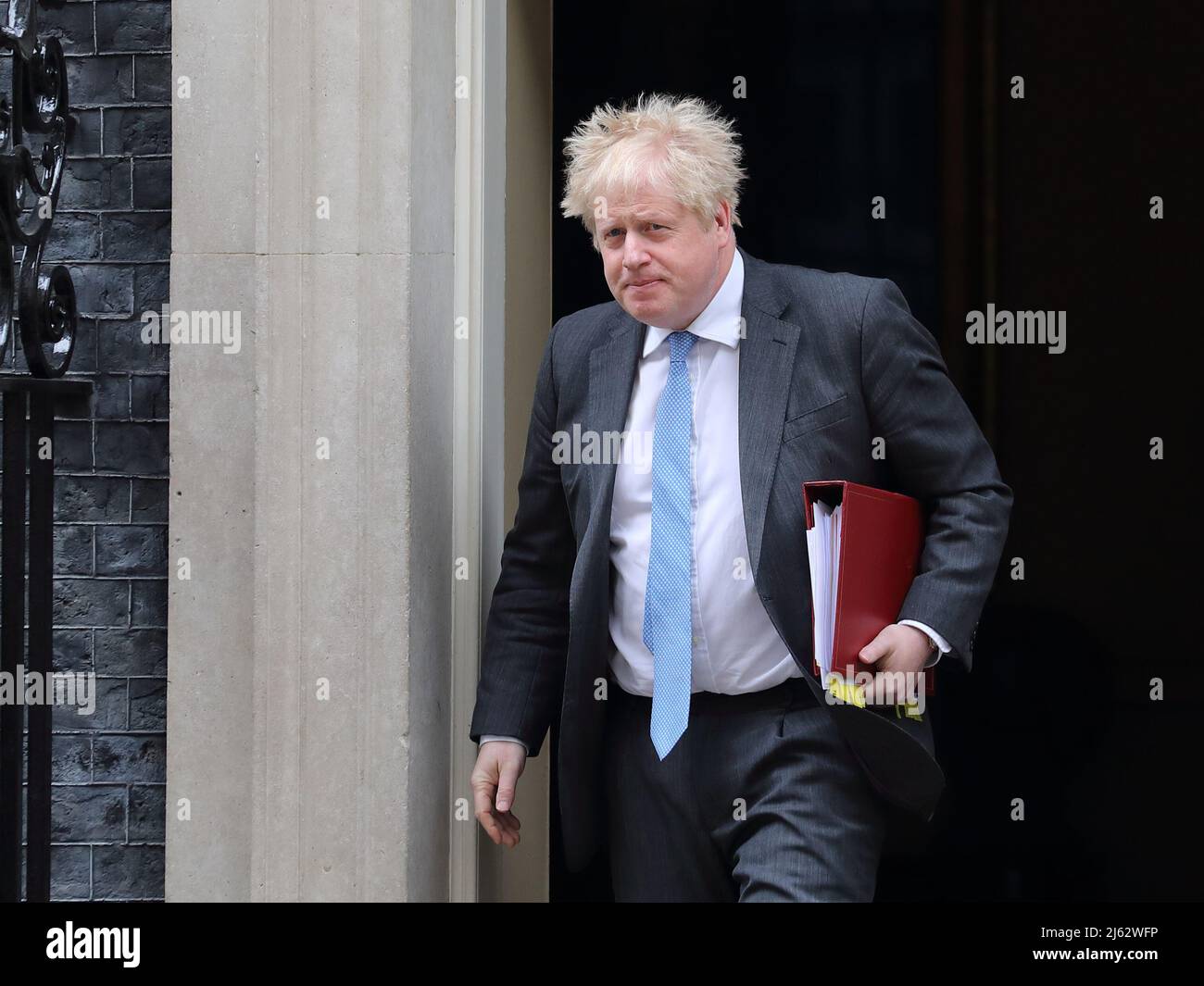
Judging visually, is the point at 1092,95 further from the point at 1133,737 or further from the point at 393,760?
the point at 393,760

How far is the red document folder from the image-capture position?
320cm

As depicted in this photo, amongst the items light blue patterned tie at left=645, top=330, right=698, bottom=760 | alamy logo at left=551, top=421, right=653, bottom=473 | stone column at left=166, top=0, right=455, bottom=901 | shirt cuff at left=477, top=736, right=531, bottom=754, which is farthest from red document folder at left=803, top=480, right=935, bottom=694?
stone column at left=166, top=0, right=455, bottom=901

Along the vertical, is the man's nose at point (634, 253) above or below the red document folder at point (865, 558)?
above

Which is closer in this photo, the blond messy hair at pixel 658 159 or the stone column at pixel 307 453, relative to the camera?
the blond messy hair at pixel 658 159

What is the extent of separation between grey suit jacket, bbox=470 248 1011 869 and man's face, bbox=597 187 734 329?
0.18 meters

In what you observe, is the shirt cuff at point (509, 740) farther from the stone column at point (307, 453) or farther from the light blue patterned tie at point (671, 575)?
the light blue patterned tie at point (671, 575)

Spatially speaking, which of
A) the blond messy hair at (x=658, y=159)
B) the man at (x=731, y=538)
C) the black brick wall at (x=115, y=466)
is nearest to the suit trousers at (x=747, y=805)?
the man at (x=731, y=538)

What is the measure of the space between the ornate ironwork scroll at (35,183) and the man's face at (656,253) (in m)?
1.49

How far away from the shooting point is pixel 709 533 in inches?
134

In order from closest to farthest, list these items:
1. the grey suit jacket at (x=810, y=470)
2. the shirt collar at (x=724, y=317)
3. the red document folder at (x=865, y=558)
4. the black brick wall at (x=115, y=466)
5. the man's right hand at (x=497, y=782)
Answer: the red document folder at (x=865, y=558) < the grey suit jacket at (x=810, y=470) < the shirt collar at (x=724, y=317) < the man's right hand at (x=497, y=782) < the black brick wall at (x=115, y=466)

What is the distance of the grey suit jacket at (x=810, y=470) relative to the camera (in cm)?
332
